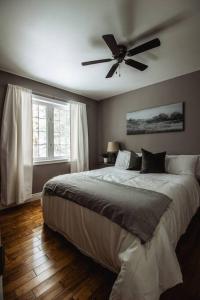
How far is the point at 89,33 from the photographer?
1.79 metres

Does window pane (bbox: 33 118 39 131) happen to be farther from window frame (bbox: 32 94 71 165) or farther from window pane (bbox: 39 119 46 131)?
window frame (bbox: 32 94 71 165)

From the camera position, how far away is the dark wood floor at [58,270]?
119cm

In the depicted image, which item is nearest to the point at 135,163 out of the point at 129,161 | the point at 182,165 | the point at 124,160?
the point at 129,161

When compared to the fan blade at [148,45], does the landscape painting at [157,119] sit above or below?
below

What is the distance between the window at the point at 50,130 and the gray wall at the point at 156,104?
3.69 ft

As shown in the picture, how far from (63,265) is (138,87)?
3.48 metres

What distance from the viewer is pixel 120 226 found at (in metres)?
1.19

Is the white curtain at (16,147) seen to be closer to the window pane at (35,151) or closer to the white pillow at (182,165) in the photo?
the window pane at (35,151)

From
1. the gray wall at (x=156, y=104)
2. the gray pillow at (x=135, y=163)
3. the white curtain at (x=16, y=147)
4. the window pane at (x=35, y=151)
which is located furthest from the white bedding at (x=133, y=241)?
the window pane at (x=35, y=151)

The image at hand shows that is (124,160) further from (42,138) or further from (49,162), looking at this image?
(42,138)

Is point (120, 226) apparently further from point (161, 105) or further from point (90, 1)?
point (161, 105)

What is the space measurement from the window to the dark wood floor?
1.66m

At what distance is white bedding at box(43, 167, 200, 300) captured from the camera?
3.19 feet

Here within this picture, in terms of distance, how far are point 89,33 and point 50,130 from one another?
2134mm
